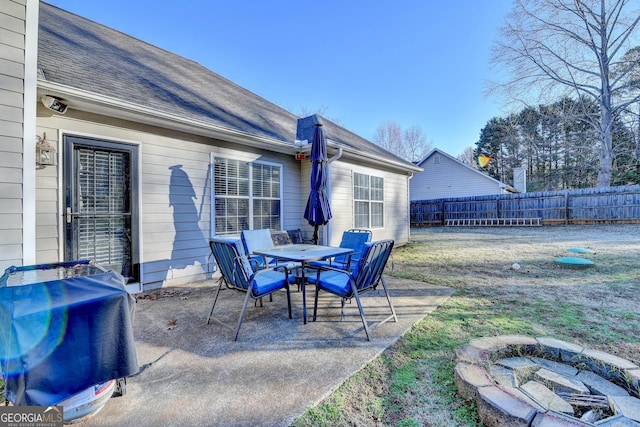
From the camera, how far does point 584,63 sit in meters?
15.4

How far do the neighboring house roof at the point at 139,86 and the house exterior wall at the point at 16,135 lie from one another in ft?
1.27

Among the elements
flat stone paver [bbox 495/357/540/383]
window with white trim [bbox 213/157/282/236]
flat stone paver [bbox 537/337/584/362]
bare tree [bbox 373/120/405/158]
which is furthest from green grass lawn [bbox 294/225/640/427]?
bare tree [bbox 373/120/405/158]

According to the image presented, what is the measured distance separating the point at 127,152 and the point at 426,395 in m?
4.68

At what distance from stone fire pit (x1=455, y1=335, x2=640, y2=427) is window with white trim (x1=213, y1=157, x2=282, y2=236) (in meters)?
4.36

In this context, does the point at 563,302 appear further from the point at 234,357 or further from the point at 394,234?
the point at 394,234

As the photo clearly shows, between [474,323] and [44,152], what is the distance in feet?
17.6

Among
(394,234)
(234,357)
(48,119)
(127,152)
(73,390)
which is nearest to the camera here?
(73,390)

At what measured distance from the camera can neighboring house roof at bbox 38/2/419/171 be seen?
3702mm

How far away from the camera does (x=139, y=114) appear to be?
4.03 meters

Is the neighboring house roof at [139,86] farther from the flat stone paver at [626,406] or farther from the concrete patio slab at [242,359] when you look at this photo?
the flat stone paver at [626,406]

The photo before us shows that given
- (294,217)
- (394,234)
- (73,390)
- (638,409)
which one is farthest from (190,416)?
(394,234)

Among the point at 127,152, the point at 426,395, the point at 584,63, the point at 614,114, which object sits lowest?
the point at 426,395

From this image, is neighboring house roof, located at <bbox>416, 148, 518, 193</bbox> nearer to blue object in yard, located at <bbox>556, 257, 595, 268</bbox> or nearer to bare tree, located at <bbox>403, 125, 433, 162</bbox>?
bare tree, located at <bbox>403, 125, 433, 162</bbox>

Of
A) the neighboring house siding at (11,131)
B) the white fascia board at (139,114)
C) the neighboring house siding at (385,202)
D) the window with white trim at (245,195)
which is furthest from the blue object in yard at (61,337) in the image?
the neighboring house siding at (385,202)
